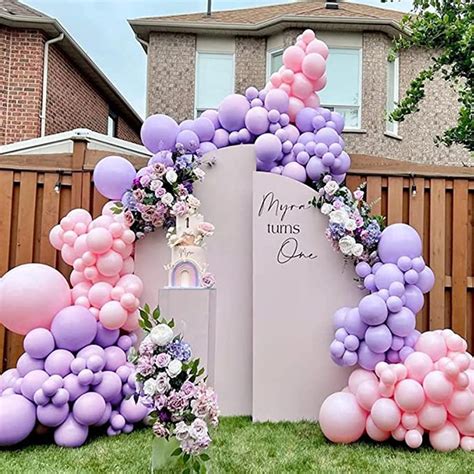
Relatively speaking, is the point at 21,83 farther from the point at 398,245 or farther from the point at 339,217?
→ the point at 398,245

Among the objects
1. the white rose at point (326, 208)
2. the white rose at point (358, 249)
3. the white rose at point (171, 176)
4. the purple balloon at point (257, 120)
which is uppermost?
the purple balloon at point (257, 120)

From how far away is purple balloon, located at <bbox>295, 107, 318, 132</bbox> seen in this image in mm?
3975

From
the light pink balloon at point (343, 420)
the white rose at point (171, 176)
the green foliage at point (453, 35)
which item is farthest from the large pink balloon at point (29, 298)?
the green foliage at point (453, 35)

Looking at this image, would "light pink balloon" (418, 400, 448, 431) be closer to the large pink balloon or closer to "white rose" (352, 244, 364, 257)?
"white rose" (352, 244, 364, 257)

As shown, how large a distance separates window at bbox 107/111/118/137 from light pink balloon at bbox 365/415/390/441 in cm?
1060

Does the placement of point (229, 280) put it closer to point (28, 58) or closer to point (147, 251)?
point (147, 251)

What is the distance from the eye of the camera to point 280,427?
3.68m

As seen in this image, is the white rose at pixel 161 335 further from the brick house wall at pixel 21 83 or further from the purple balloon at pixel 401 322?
the brick house wall at pixel 21 83

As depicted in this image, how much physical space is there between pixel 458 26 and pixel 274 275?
10.5 feet

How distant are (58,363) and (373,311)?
2.01 metres

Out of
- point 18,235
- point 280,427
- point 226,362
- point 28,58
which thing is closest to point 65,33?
point 28,58

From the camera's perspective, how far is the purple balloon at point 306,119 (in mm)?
3975

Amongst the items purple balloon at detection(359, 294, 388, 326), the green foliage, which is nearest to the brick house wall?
the green foliage

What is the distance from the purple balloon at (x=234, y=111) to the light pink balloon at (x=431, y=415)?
2.37 m
